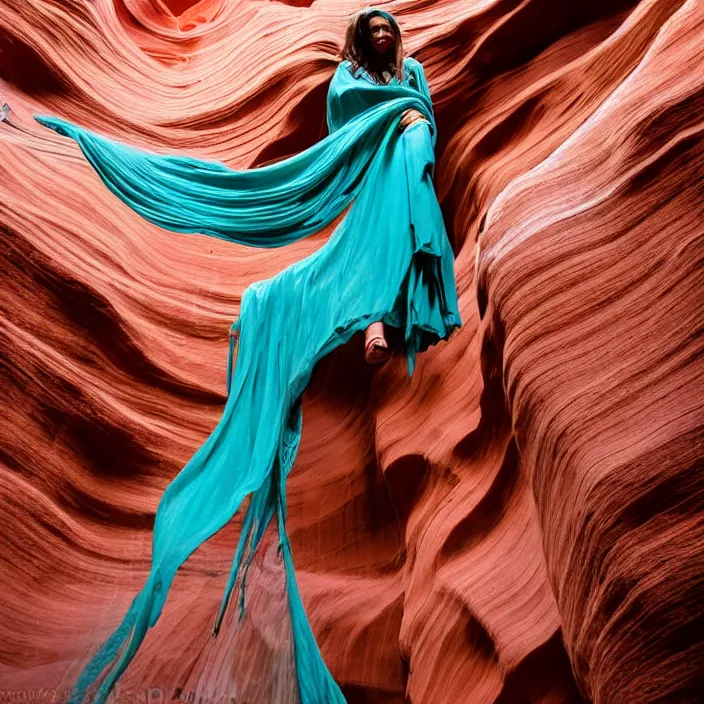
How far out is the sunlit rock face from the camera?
2.30 metres

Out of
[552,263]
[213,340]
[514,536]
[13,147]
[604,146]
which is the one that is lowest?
[514,536]

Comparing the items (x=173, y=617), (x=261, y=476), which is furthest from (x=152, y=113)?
(x=173, y=617)

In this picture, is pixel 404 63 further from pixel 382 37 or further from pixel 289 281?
pixel 289 281

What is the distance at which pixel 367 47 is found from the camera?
4562mm

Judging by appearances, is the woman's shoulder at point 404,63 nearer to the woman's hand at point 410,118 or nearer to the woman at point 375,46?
the woman at point 375,46

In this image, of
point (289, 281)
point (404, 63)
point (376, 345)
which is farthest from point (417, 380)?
point (404, 63)

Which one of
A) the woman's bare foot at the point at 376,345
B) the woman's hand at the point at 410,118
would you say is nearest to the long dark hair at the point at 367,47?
the woman's hand at the point at 410,118

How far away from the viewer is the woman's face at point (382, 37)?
14.8 feet

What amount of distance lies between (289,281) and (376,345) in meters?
0.53

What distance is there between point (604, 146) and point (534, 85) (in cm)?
175

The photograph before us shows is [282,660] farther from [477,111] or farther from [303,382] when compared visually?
[477,111]

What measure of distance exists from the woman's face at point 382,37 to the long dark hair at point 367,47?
18 mm

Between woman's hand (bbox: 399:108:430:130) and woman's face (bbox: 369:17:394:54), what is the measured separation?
0.41 m

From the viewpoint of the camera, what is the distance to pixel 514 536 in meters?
3.09
